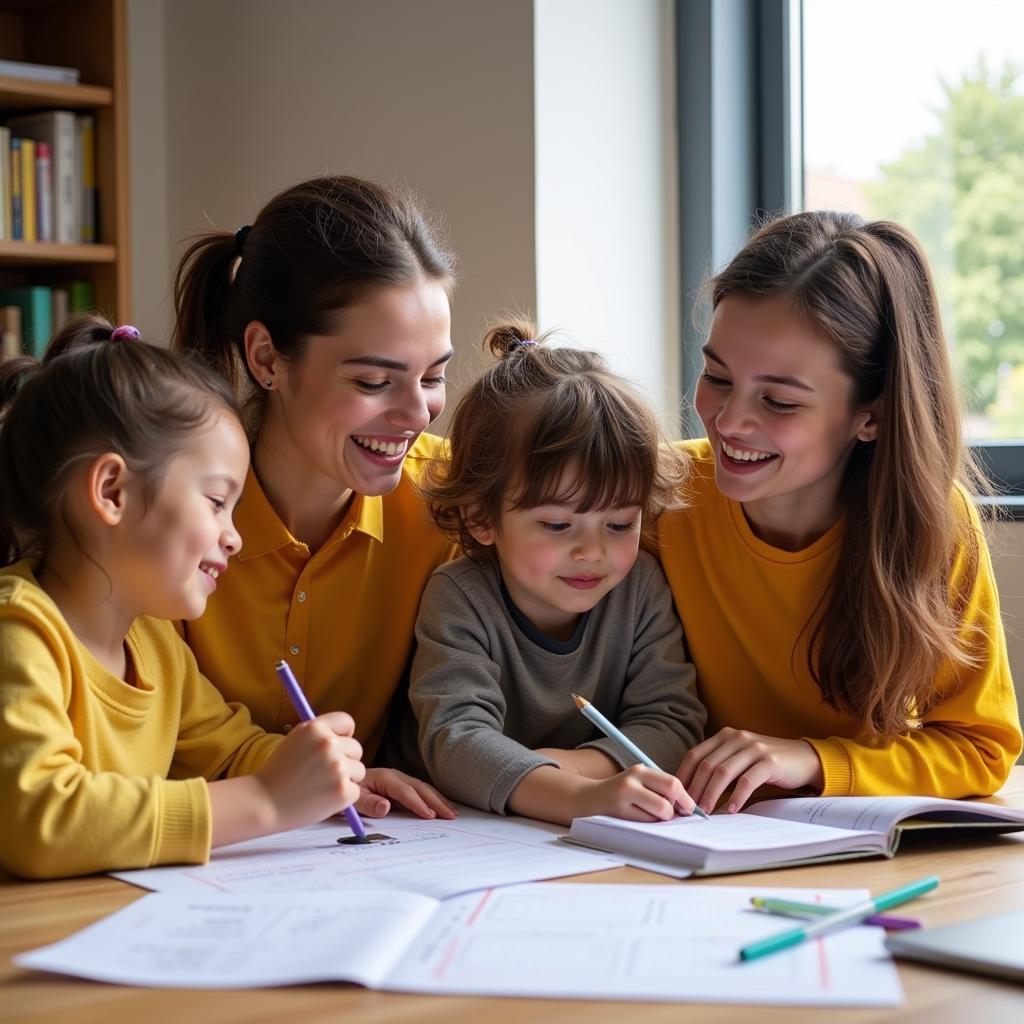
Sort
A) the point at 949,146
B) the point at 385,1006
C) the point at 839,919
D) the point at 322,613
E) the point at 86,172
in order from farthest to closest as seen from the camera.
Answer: the point at 86,172
the point at 949,146
the point at 322,613
the point at 839,919
the point at 385,1006

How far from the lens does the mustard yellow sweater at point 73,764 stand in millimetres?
1117

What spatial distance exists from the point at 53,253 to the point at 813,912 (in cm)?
245

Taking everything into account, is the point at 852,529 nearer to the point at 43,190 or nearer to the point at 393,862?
the point at 393,862

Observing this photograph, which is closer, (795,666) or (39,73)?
(795,666)

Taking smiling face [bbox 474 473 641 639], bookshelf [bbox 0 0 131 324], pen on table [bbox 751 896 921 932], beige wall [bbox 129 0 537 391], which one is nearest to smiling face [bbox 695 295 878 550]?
smiling face [bbox 474 473 641 639]

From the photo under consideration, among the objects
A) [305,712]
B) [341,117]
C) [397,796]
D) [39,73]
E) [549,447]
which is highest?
[39,73]

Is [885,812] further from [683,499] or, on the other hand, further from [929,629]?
[683,499]

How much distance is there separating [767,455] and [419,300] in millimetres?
414

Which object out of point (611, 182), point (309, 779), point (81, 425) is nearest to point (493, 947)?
point (309, 779)

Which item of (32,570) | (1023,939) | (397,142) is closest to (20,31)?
(397,142)

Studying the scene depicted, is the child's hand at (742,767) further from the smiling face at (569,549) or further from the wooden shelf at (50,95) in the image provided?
the wooden shelf at (50,95)

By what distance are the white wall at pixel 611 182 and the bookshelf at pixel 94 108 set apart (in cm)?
104

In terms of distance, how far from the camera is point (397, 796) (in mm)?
1382

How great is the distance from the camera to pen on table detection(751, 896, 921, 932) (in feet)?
3.18
